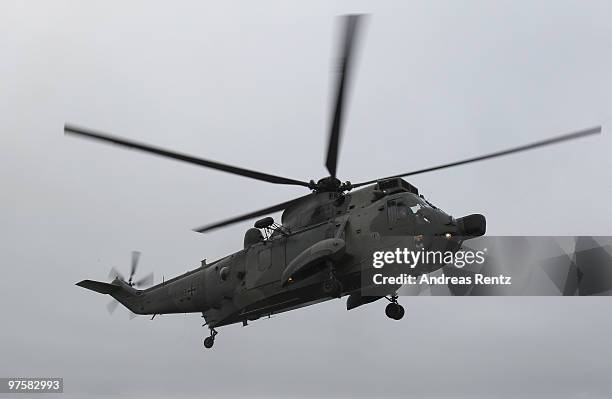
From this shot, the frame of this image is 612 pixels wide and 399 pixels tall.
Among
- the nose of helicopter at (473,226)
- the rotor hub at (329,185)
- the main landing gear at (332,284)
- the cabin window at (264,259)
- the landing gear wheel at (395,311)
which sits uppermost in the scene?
the rotor hub at (329,185)

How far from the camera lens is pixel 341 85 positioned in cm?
1706

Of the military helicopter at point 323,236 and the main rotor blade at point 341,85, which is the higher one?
the main rotor blade at point 341,85

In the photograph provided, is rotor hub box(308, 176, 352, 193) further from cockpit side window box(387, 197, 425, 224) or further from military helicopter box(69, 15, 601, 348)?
cockpit side window box(387, 197, 425, 224)

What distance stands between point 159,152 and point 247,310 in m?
8.34

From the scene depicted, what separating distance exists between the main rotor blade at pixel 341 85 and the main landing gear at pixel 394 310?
201 inches

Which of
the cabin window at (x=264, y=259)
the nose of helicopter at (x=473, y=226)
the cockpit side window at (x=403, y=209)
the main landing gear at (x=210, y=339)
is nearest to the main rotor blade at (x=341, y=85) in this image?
the cockpit side window at (x=403, y=209)

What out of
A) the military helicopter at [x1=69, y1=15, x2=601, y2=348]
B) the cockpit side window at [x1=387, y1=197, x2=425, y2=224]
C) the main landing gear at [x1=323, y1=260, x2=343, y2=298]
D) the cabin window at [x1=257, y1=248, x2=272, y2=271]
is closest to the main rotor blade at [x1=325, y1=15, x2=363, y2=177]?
the military helicopter at [x1=69, y1=15, x2=601, y2=348]

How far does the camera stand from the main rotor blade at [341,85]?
15.1m

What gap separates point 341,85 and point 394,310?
8893 mm

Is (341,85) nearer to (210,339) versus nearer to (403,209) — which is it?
(403,209)

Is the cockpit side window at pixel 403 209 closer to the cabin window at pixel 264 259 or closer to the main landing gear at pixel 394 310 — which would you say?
the main landing gear at pixel 394 310

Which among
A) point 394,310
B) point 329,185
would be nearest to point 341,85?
point 329,185

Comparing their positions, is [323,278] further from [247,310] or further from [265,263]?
[247,310]

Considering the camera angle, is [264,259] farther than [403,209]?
Yes
